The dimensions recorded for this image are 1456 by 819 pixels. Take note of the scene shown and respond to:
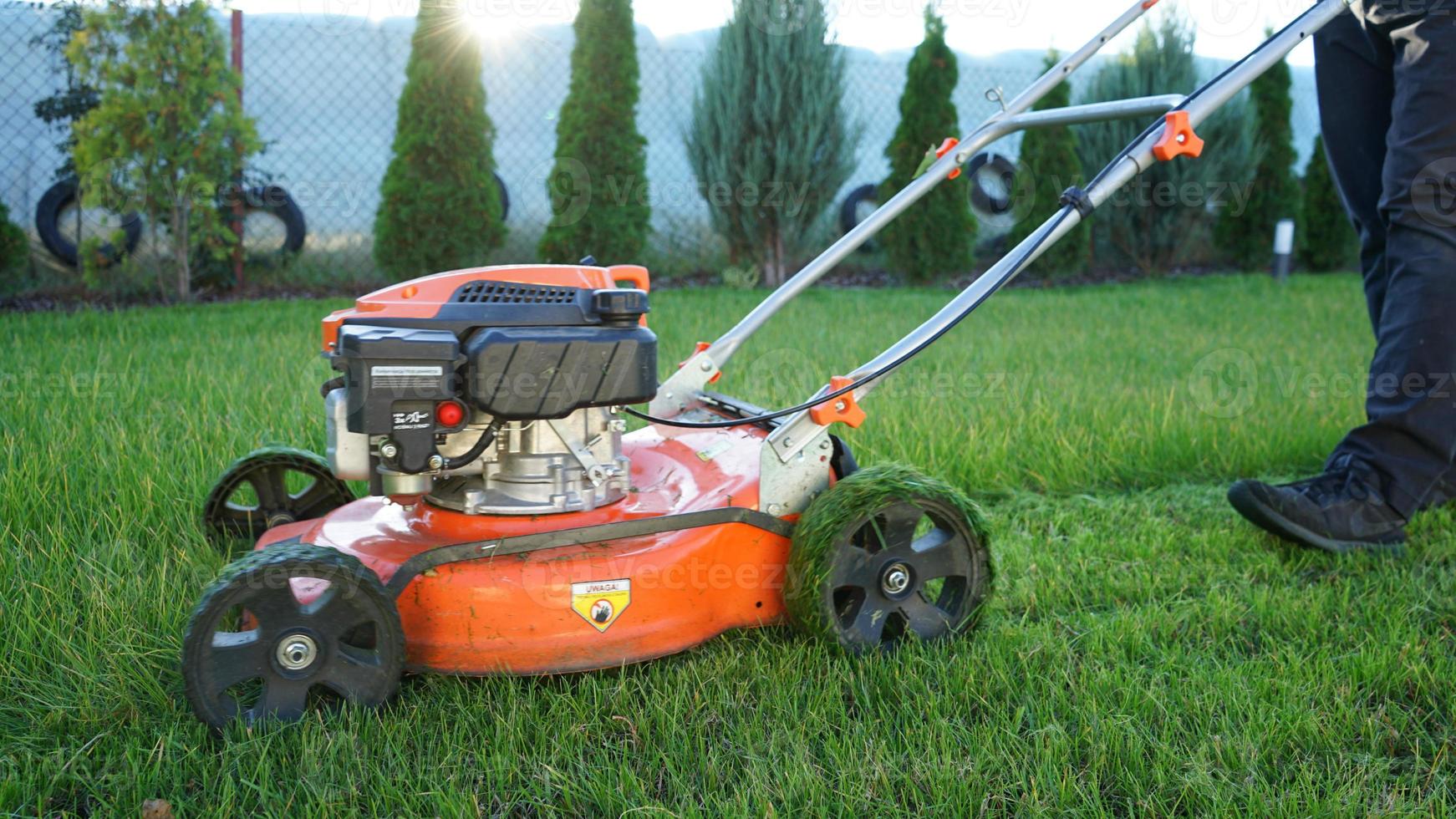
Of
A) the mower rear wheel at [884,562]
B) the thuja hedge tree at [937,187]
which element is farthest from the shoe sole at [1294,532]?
the thuja hedge tree at [937,187]

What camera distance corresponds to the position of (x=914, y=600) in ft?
6.73

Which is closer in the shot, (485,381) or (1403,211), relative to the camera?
(485,381)

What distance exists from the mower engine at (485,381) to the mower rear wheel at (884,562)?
1.30 ft

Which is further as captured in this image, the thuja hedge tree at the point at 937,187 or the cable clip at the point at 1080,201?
the thuja hedge tree at the point at 937,187

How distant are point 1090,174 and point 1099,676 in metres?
9.27

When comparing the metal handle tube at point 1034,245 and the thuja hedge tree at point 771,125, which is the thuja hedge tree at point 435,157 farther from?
the metal handle tube at point 1034,245

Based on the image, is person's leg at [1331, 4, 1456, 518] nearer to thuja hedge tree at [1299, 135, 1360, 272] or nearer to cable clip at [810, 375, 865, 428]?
cable clip at [810, 375, 865, 428]

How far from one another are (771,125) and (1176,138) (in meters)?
6.89

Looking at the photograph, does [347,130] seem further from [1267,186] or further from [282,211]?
[1267,186]

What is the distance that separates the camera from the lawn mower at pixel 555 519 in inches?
66.5

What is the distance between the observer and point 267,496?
8.12 ft

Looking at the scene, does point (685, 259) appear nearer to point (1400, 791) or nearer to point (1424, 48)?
point (1424, 48)

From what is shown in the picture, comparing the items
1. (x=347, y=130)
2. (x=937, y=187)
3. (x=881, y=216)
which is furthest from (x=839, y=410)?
(x=347, y=130)

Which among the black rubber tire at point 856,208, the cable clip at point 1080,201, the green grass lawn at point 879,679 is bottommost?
the green grass lawn at point 879,679
